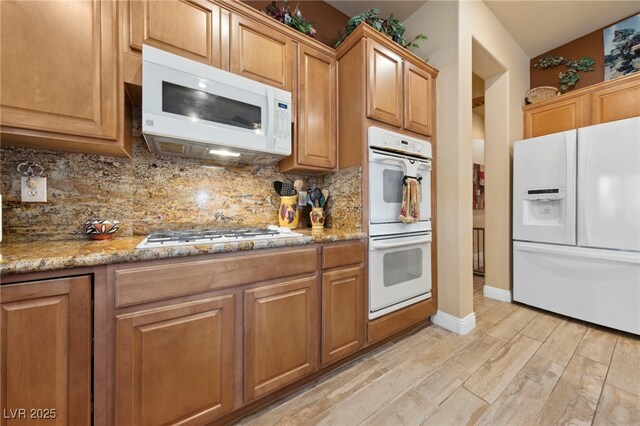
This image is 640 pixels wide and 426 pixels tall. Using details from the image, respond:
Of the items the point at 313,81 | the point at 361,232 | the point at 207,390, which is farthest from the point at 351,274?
the point at 313,81

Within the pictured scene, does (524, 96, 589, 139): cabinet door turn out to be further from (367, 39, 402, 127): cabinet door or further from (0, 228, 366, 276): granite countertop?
(0, 228, 366, 276): granite countertop

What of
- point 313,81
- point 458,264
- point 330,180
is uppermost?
point 313,81

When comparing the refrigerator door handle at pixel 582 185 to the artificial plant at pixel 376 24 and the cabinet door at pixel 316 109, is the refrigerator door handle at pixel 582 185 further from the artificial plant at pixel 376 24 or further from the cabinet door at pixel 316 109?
the cabinet door at pixel 316 109

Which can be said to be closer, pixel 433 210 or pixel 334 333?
pixel 334 333

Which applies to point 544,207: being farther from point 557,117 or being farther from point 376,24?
point 376,24

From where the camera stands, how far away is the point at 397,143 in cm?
186

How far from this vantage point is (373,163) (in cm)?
174

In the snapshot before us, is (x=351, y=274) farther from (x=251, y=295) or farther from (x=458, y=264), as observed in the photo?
(x=458, y=264)

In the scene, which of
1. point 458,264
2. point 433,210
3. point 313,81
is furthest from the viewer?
point 433,210

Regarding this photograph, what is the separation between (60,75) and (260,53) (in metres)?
1.01

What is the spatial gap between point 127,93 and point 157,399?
149cm

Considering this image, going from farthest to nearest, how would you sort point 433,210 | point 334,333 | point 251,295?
point 433,210, point 334,333, point 251,295

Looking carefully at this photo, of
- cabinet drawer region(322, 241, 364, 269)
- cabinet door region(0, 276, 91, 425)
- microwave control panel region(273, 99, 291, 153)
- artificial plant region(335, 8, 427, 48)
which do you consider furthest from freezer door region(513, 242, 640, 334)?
cabinet door region(0, 276, 91, 425)

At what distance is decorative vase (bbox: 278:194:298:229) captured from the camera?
1.87 meters
